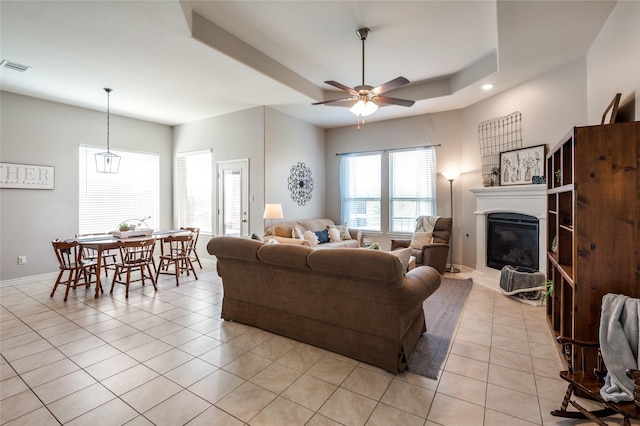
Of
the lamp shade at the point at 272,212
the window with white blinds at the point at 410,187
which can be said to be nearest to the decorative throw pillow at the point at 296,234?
the lamp shade at the point at 272,212

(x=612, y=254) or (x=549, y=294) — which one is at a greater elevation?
(x=612, y=254)

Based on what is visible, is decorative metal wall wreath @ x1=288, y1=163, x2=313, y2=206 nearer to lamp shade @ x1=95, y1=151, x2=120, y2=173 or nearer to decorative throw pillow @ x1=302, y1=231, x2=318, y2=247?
decorative throw pillow @ x1=302, y1=231, x2=318, y2=247

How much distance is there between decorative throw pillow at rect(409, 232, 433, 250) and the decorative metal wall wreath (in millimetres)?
2582

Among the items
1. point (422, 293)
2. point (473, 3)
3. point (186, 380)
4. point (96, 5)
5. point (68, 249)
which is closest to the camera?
point (186, 380)

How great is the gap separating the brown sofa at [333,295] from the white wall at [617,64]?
213 cm

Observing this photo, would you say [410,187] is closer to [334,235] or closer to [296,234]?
[334,235]

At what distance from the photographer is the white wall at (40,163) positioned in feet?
16.3

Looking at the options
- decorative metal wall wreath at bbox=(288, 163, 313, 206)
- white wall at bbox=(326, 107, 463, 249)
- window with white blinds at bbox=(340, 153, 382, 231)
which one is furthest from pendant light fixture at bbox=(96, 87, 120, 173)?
window with white blinds at bbox=(340, 153, 382, 231)

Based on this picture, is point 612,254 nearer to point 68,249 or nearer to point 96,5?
point 96,5

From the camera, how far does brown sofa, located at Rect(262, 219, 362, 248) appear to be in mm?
5273

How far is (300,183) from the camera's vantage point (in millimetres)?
6844

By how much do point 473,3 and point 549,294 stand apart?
3.20 metres

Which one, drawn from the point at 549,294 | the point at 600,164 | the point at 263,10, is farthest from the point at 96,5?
the point at 549,294

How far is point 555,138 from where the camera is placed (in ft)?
13.9
